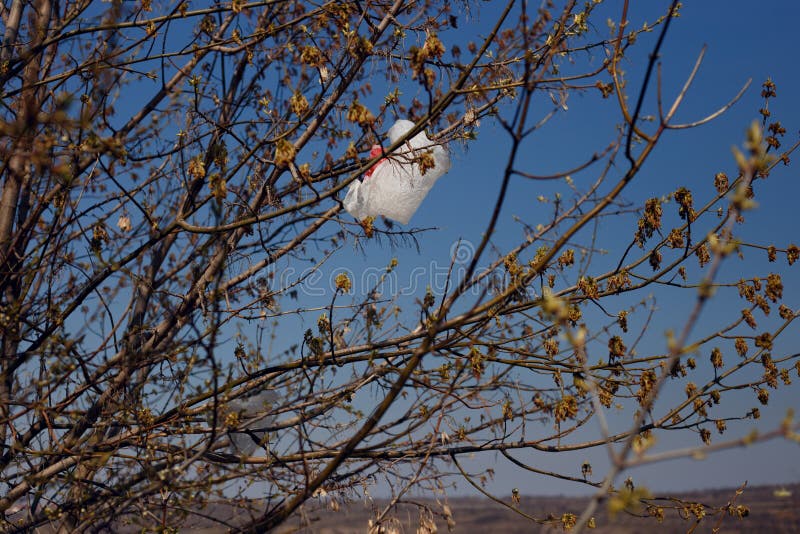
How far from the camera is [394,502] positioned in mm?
3287

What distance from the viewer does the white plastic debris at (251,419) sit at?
368 centimetres

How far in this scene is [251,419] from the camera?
12.2 feet

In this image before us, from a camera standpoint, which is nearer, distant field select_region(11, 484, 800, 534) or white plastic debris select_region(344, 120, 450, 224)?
distant field select_region(11, 484, 800, 534)

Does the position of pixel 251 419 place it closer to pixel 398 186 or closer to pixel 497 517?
pixel 398 186

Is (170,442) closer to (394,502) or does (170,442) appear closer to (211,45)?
(394,502)

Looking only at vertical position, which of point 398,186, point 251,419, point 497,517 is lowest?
point 497,517

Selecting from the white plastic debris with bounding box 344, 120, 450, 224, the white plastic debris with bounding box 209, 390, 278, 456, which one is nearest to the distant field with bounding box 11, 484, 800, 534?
the white plastic debris with bounding box 209, 390, 278, 456

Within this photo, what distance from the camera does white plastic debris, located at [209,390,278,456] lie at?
3.68 meters

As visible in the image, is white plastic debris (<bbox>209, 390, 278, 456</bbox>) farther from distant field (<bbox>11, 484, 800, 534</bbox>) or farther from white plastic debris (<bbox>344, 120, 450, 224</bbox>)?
white plastic debris (<bbox>344, 120, 450, 224</bbox>)

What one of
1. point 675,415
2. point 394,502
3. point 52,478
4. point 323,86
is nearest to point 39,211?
point 52,478

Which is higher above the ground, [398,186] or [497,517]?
[398,186]

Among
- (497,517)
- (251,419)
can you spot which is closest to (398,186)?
(251,419)

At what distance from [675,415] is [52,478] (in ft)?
10.7

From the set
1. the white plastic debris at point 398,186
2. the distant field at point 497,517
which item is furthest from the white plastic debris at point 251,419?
the white plastic debris at point 398,186
